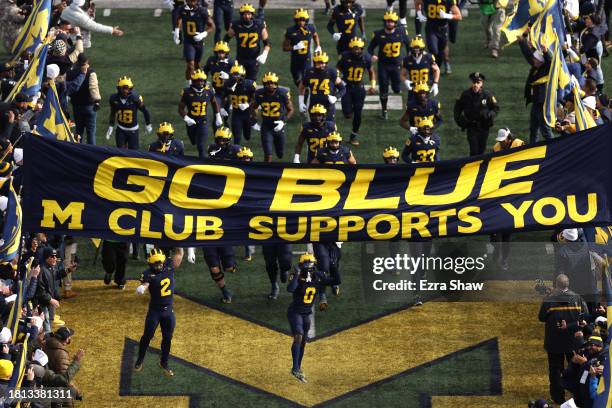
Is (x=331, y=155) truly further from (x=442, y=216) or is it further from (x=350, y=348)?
(x=442, y=216)

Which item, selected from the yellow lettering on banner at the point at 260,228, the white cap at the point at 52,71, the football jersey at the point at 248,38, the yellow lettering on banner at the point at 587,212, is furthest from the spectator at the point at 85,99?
the yellow lettering on banner at the point at 587,212

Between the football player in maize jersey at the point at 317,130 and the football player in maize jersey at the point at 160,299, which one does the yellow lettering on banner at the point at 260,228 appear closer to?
the football player in maize jersey at the point at 160,299

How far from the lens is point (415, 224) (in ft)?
46.1

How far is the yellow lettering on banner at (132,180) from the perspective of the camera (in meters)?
13.8

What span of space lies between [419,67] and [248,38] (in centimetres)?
342

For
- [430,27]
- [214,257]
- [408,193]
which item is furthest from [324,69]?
[408,193]

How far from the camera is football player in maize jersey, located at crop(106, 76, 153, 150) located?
25.6 m

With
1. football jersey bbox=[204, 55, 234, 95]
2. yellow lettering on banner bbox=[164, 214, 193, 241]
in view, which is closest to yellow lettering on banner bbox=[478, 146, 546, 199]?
yellow lettering on banner bbox=[164, 214, 193, 241]

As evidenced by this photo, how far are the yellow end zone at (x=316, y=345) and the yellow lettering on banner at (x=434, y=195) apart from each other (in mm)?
6659

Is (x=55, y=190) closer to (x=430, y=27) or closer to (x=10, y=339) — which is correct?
(x=10, y=339)

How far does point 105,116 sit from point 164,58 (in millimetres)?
3241

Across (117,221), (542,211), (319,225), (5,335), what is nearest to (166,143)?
(5,335)

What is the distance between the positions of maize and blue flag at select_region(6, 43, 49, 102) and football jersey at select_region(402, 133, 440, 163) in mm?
5877

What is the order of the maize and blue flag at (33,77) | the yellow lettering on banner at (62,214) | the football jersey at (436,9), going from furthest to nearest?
the football jersey at (436,9)
the maize and blue flag at (33,77)
the yellow lettering on banner at (62,214)
